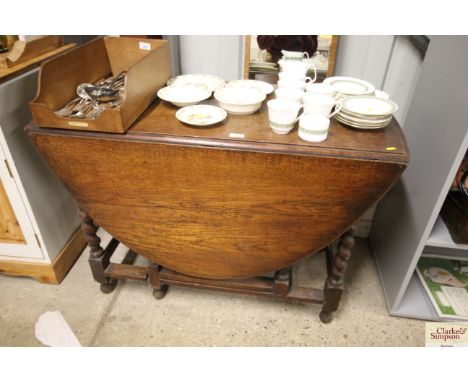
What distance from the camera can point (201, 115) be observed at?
1167 millimetres

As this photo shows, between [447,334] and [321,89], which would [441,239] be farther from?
[321,89]

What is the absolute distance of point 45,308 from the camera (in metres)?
1.53

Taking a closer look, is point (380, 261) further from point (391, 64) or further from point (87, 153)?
point (87, 153)

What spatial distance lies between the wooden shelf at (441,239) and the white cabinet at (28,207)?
156 centimetres

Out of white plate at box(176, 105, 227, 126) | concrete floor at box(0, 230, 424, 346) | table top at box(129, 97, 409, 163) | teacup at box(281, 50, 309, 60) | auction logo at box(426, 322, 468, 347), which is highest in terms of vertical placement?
teacup at box(281, 50, 309, 60)

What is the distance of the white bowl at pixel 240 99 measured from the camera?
3.90 ft

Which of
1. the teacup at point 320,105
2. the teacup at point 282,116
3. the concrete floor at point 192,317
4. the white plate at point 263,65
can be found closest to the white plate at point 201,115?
the teacup at point 282,116

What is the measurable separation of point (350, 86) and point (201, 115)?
58cm

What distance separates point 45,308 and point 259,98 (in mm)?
1295

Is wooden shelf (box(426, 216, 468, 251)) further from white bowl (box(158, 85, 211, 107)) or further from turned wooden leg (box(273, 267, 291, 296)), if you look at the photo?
Result: white bowl (box(158, 85, 211, 107))

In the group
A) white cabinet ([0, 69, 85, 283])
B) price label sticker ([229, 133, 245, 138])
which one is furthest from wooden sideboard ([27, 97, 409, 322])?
white cabinet ([0, 69, 85, 283])

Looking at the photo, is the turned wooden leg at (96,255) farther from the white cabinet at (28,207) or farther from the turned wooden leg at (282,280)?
the turned wooden leg at (282,280)

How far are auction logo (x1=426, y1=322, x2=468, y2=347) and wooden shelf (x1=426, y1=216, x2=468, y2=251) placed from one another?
0.38 m

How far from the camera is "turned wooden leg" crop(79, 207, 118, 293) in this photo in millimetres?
1402
